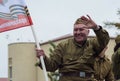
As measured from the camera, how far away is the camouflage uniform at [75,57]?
6434 millimetres

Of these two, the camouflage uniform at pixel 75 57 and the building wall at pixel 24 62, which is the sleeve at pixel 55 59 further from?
the building wall at pixel 24 62

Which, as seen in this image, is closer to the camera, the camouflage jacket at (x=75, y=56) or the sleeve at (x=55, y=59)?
the camouflage jacket at (x=75, y=56)

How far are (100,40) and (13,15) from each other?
4.14 ft

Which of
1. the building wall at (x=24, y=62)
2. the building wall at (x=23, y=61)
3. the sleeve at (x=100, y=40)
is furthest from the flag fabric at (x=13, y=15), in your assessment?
the building wall at (x=23, y=61)

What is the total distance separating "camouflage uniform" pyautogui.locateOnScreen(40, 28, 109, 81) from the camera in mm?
6434

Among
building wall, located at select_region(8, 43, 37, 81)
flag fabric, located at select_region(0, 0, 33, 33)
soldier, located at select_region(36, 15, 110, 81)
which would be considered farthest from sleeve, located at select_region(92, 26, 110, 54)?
building wall, located at select_region(8, 43, 37, 81)

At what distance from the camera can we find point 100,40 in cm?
628

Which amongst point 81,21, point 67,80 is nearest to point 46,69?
point 67,80

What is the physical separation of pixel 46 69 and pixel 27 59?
126 feet

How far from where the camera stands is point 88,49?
21.1 feet

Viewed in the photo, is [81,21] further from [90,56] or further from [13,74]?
[13,74]

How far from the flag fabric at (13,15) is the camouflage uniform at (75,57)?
2.05 ft

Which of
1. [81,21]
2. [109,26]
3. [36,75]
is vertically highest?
[81,21]

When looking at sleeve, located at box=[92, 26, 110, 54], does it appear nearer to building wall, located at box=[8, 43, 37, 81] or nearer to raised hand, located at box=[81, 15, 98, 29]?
raised hand, located at box=[81, 15, 98, 29]
